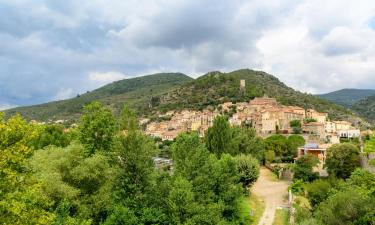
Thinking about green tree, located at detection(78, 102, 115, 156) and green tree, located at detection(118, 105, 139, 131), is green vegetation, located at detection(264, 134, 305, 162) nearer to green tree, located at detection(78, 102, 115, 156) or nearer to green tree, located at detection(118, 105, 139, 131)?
green tree, located at detection(78, 102, 115, 156)

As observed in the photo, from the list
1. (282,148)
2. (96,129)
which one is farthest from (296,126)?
(96,129)

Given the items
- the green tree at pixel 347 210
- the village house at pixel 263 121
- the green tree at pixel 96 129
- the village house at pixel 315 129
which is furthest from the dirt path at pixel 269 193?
the village house at pixel 315 129

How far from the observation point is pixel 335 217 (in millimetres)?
25344

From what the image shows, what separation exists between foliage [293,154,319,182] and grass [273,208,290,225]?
1118 cm

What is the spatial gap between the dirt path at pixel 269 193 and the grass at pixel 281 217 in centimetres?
38

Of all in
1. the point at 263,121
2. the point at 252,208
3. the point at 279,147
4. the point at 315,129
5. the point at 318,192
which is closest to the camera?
the point at 318,192

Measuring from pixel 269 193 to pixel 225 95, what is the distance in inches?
4352

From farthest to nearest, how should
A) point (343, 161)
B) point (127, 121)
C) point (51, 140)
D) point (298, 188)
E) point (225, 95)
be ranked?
point (225, 95), point (51, 140), point (343, 161), point (298, 188), point (127, 121)

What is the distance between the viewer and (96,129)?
27969mm

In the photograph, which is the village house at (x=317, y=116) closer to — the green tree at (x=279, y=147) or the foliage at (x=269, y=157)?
the green tree at (x=279, y=147)

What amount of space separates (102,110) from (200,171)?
885 centimetres

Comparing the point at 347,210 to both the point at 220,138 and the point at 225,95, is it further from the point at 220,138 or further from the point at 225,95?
the point at 225,95

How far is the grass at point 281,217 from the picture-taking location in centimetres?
3300

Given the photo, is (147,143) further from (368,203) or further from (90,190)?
(368,203)
